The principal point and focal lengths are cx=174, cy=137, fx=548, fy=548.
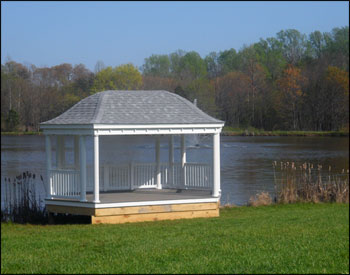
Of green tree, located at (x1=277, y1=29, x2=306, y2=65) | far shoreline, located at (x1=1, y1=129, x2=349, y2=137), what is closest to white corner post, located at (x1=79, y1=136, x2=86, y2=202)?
green tree, located at (x1=277, y1=29, x2=306, y2=65)

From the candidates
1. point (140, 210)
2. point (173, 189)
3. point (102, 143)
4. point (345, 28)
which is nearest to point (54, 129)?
point (140, 210)

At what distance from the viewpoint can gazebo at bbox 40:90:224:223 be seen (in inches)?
472

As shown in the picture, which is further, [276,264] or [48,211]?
[48,211]

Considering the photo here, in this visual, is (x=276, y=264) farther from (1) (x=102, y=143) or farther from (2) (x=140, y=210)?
(1) (x=102, y=143)

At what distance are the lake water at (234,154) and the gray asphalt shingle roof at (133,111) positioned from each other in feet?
17.8

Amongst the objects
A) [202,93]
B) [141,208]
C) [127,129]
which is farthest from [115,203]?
[202,93]

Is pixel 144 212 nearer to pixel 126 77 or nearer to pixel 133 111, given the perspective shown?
pixel 133 111

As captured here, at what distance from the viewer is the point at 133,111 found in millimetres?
12703

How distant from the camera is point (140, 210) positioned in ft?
40.1

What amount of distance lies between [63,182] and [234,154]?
13255 mm

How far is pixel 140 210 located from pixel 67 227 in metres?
1.64

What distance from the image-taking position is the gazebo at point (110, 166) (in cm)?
1200

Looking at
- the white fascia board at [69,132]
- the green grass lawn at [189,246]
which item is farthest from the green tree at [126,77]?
the green grass lawn at [189,246]

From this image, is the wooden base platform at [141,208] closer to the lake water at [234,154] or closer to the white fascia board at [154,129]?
the white fascia board at [154,129]
